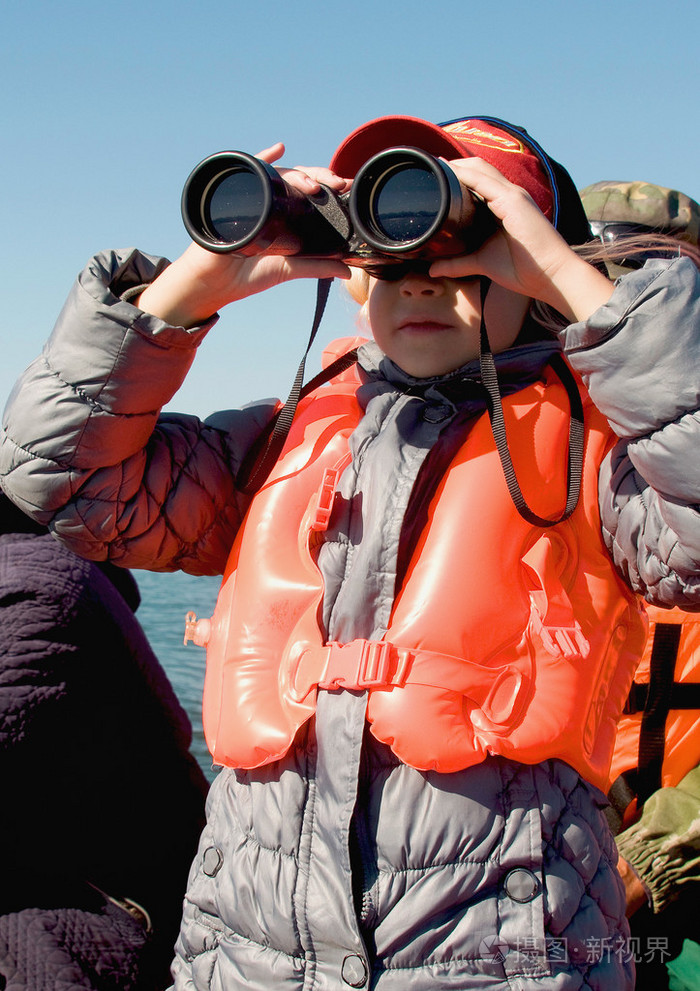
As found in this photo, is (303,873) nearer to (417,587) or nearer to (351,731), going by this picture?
(351,731)

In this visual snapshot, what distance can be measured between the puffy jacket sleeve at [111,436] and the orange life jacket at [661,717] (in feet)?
3.91

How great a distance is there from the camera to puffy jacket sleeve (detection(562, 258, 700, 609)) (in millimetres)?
1204

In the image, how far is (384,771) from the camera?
1.32 meters

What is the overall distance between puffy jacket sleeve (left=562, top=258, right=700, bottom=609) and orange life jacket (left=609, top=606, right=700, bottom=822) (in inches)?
40.7

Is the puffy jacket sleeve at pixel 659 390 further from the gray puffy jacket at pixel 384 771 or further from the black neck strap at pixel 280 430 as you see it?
the black neck strap at pixel 280 430

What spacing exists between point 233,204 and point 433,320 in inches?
13.1

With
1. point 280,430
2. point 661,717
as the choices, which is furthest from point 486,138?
point 661,717

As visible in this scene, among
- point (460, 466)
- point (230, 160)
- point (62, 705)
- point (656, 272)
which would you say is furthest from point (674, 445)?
point (62, 705)

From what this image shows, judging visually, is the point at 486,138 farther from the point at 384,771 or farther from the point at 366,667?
the point at 384,771

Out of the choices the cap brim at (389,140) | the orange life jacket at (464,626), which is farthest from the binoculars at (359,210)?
the orange life jacket at (464,626)

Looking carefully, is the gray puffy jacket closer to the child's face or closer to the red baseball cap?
the child's face

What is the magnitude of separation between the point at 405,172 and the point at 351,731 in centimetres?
73

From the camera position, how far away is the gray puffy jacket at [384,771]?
123cm

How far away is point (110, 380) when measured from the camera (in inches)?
56.6
